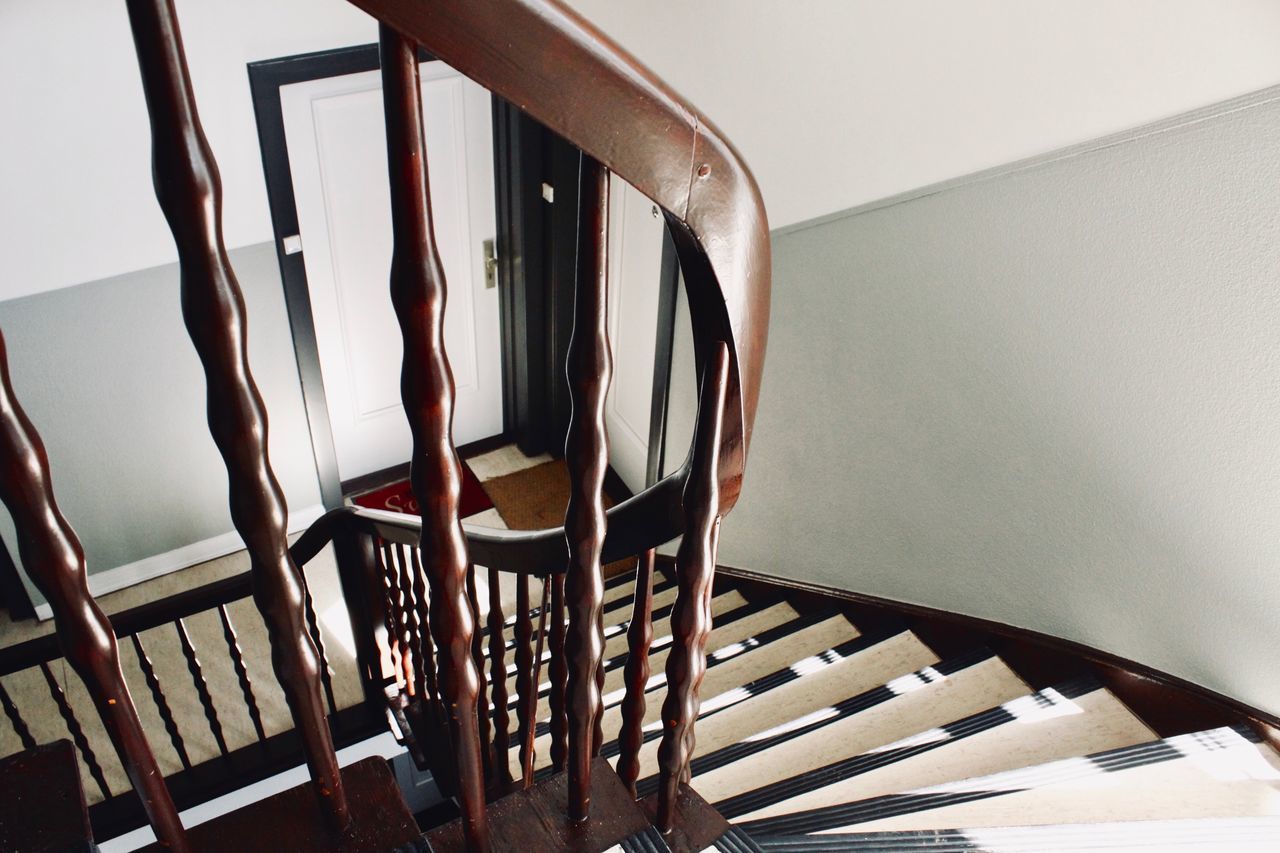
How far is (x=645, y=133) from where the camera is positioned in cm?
54

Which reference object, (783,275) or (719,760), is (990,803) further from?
(783,275)

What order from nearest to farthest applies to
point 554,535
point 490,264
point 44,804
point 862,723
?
point 44,804 → point 554,535 → point 862,723 → point 490,264

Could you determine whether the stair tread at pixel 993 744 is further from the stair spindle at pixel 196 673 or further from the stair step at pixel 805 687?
the stair spindle at pixel 196 673

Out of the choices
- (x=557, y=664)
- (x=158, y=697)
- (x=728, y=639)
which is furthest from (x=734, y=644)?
(x=557, y=664)

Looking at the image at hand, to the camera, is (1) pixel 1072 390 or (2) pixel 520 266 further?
(2) pixel 520 266

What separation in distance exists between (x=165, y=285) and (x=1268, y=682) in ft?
11.4

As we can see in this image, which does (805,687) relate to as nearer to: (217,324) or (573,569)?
(573,569)

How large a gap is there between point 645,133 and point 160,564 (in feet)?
13.2

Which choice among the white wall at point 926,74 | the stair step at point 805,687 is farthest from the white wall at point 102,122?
the stair step at point 805,687

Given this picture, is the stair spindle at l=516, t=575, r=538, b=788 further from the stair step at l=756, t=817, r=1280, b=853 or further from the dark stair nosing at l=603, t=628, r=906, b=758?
the dark stair nosing at l=603, t=628, r=906, b=758

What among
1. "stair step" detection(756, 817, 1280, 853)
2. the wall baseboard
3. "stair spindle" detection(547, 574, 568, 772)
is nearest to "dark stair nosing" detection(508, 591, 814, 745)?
"stair step" detection(756, 817, 1280, 853)

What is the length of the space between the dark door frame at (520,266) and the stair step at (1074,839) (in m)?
2.17

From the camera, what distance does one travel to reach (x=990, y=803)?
151cm

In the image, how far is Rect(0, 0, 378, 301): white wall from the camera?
280cm
